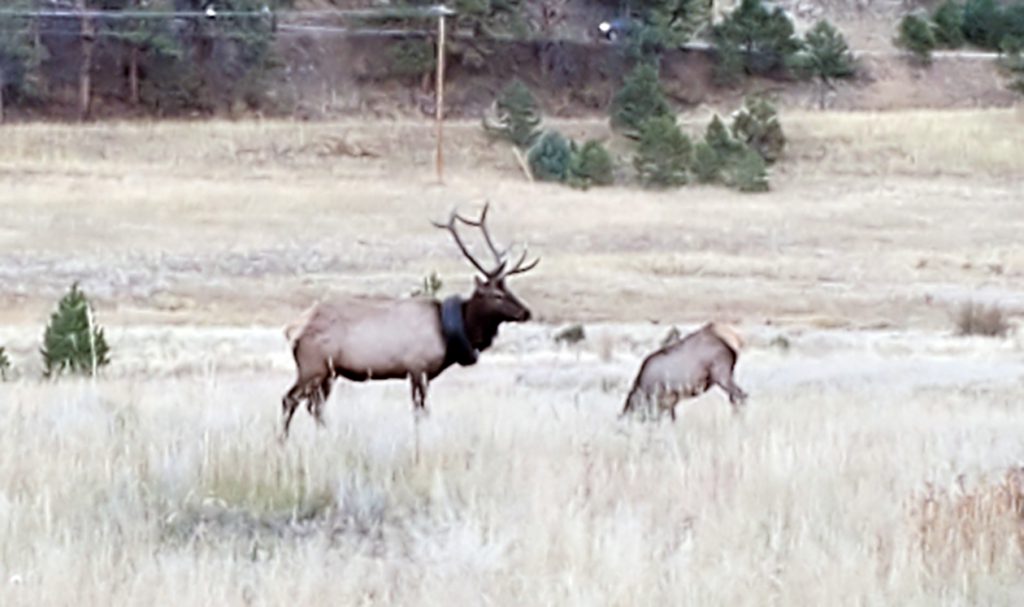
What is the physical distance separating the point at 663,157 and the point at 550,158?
3.62 meters

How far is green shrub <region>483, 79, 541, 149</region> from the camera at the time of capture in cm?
5534

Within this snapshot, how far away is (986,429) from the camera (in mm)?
8938

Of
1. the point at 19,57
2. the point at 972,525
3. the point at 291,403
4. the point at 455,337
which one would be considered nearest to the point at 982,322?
the point at 455,337

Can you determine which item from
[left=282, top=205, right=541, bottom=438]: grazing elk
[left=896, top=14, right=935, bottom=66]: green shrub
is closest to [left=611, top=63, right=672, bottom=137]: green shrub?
[left=896, top=14, right=935, bottom=66]: green shrub

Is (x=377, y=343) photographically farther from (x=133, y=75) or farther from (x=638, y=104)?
(x=133, y=75)

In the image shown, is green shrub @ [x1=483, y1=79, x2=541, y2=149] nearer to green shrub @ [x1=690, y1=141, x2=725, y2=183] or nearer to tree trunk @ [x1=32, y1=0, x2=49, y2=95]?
green shrub @ [x1=690, y1=141, x2=725, y2=183]

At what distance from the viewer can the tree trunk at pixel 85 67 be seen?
60.7 meters

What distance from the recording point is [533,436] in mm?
8117

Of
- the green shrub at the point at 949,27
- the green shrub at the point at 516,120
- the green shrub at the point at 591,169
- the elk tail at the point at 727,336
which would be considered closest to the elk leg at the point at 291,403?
the elk tail at the point at 727,336

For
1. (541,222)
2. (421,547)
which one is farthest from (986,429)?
(541,222)

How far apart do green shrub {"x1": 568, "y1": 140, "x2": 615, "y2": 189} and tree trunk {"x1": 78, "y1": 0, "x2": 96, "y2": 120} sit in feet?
65.6

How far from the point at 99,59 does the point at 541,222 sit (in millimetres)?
26612

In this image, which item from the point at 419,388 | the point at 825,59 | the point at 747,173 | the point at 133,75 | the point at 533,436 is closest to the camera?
the point at 533,436

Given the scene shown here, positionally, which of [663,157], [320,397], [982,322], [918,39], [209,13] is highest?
[918,39]
